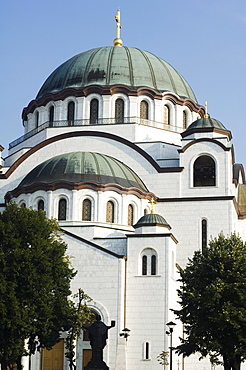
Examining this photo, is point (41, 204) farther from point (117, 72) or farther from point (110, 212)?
point (117, 72)

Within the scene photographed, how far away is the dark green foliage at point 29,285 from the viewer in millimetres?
29219

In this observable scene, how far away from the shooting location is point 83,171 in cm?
4072

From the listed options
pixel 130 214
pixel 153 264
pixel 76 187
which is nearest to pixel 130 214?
pixel 130 214

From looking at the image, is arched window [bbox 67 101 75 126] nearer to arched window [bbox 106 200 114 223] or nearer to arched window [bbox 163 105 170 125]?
arched window [bbox 163 105 170 125]

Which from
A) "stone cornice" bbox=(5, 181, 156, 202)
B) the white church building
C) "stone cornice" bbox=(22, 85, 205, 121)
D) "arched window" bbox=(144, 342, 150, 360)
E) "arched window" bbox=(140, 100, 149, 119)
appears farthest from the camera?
"arched window" bbox=(140, 100, 149, 119)

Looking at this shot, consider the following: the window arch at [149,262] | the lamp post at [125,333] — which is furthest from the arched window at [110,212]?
the lamp post at [125,333]

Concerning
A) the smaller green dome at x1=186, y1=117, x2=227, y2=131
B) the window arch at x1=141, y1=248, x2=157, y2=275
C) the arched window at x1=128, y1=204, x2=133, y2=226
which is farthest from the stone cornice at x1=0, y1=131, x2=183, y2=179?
the window arch at x1=141, y1=248, x2=157, y2=275

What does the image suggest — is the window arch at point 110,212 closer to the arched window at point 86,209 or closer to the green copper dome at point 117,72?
the arched window at point 86,209

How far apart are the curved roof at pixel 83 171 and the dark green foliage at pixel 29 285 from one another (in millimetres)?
8318

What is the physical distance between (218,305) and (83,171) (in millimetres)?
14144

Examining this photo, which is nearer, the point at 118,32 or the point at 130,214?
the point at 130,214

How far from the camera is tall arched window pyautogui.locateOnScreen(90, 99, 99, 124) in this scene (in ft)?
155

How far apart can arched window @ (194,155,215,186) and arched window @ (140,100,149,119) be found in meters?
5.79

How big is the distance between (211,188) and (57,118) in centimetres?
1235
